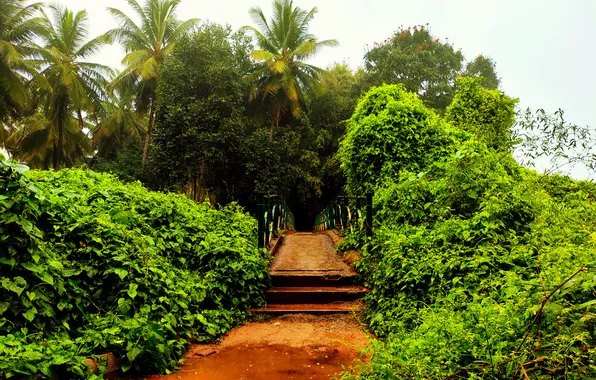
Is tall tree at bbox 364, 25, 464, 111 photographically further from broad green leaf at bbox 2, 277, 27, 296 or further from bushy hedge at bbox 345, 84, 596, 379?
broad green leaf at bbox 2, 277, 27, 296

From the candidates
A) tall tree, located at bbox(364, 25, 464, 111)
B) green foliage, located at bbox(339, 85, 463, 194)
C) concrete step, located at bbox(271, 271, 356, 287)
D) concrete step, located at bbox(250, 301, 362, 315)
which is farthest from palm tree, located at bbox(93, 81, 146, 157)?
concrete step, located at bbox(250, 301, 362, 315)

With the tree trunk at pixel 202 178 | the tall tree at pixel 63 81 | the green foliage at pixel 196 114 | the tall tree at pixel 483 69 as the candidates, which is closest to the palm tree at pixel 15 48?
the tall tree at pixel 63 81

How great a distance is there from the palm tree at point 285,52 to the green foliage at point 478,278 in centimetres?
1498

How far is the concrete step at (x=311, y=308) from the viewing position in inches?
195

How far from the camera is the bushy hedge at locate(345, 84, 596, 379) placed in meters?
2.12

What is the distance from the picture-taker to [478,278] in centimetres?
357

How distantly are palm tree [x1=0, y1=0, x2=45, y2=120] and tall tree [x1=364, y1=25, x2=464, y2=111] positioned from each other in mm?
15207

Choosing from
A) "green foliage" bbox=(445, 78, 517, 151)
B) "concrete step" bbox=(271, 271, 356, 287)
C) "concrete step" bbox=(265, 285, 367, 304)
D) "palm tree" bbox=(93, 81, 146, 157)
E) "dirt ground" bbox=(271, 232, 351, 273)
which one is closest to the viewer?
"concrete step" bbox=(265, 285, 367, 304)

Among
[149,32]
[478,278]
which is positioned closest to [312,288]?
[478,278]

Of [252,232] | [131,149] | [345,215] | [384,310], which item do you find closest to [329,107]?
[131,149]

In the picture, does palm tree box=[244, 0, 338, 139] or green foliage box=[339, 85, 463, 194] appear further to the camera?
palm tree box=[244, 0, 338, 139]

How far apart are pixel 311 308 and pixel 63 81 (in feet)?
60.2

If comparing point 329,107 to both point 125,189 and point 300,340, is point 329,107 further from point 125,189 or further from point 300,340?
point 300,340

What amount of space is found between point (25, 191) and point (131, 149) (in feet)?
72.3
